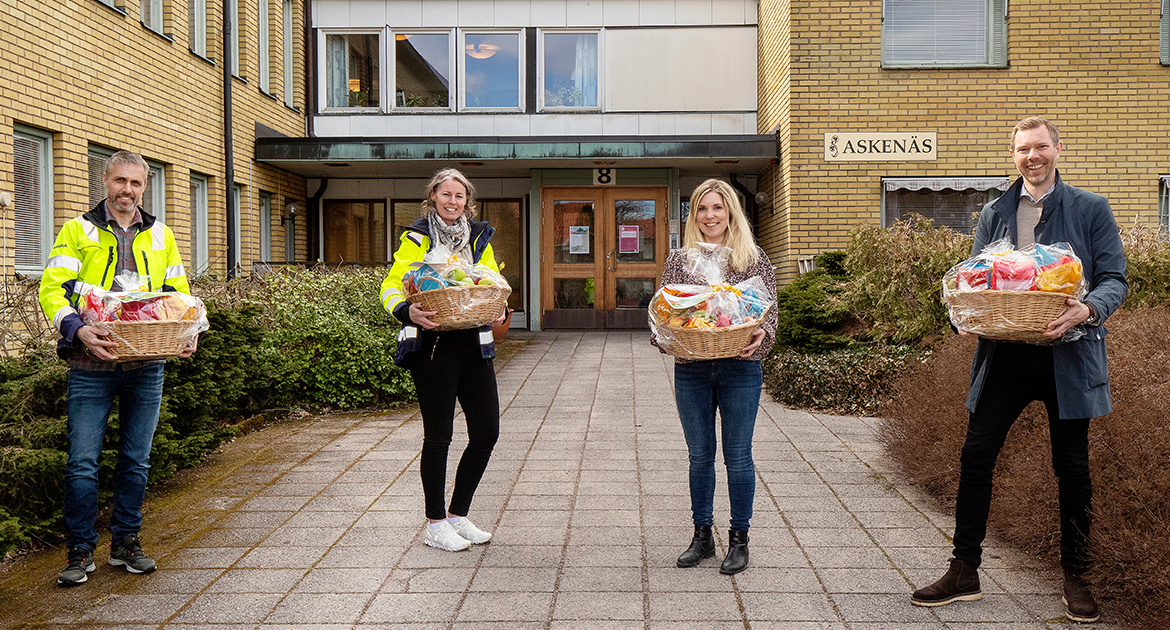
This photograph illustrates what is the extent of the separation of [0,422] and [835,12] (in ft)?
36.8

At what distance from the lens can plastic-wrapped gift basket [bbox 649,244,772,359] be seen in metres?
3.84

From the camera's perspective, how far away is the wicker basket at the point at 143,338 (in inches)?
149

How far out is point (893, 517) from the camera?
5023 millimetres

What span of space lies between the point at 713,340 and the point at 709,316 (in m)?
0.12

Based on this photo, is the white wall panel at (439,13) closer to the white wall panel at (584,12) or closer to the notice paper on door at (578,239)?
the white wall panel at (584,12)

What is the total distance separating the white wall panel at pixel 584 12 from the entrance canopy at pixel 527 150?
269 centimetres

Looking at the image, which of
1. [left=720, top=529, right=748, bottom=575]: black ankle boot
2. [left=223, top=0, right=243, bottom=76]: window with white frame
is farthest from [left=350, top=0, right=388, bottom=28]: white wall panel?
[left=720, top=529, right=748, bottom=575]: black ankle boot

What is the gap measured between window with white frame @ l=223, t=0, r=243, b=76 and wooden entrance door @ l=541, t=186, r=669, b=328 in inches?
210

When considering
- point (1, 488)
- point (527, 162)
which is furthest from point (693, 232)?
point (527, 162)

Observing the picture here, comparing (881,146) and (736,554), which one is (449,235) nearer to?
(736,554)

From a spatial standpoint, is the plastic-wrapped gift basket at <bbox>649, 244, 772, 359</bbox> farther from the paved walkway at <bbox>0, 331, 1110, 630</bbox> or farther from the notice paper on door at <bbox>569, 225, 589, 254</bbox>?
the notice paper on door at <bbox>569, 225, 589, 254</bbox>

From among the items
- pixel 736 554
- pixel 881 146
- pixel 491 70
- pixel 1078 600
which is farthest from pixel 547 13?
pixel 1078 600

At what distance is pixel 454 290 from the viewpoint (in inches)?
161

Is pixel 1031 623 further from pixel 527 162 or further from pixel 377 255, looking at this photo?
pixel 377 255
